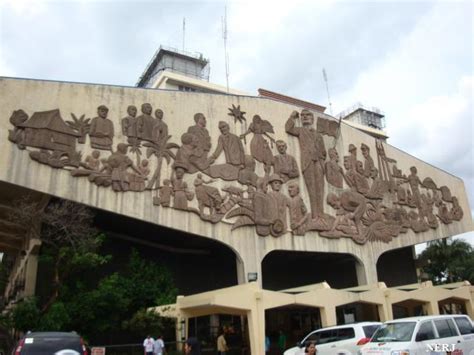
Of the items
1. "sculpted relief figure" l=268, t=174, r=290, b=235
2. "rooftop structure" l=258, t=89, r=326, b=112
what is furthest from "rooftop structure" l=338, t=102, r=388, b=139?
"sculpted relief figure" l=268, t=174, r=290, b=235

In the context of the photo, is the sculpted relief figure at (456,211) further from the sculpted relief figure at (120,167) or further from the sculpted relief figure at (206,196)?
the sculpted relief figure at (120,167)

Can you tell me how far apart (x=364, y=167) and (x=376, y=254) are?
6.06 metres

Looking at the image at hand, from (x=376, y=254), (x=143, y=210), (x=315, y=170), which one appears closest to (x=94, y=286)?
(x=143, y=210)

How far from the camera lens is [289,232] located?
26188mm

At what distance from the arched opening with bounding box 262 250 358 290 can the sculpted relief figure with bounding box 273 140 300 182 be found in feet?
19.6

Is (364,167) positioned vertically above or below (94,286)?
above

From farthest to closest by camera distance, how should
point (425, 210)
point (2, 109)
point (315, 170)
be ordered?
point (425, 210) → point (315, 170) → point (2, 109)

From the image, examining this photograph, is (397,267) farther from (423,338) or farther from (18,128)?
(18,128)

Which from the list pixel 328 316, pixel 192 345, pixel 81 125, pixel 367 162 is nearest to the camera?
pixel 192 345

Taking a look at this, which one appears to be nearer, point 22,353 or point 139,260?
point 22,353

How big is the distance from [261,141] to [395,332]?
16497mm

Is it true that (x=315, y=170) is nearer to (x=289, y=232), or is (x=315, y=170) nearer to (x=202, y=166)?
(x=289, y=232)

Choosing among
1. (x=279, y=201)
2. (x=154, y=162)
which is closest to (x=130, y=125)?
(x=154, y=162)

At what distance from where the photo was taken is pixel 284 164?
1075 inches
